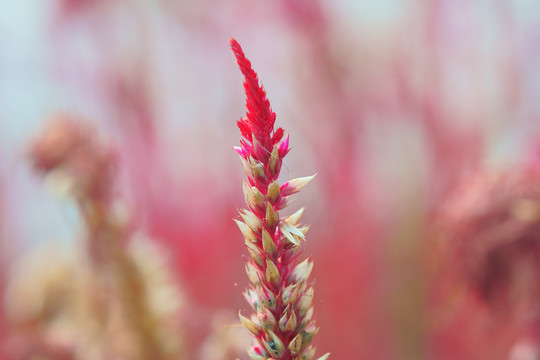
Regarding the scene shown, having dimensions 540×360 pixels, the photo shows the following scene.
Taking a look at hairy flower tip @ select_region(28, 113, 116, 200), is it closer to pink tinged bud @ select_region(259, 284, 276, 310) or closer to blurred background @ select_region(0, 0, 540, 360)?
blurred background @ select_region(0, 0, 540, 360)

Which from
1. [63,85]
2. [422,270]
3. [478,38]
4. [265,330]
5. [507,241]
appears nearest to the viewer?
[265,330]

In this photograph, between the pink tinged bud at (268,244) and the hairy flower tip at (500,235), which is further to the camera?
the hairy flower tip at (500,235)

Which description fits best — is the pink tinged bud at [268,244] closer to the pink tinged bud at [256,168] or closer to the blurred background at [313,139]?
the pink tinged bud at [256,168]

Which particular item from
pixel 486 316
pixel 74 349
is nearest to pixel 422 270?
pixel 486 316

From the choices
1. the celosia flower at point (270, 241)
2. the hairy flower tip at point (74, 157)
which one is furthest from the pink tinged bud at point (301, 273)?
the hairy flower tip at point (74, 157)

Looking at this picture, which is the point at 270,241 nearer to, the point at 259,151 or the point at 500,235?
the point at 259,151

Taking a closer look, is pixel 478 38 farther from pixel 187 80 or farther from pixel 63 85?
pixel 63 85

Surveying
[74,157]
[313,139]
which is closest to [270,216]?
[74,157]

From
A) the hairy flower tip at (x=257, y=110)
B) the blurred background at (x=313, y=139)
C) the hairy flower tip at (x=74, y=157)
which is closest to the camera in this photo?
the hairy flower tip at (x=257, y=110)
